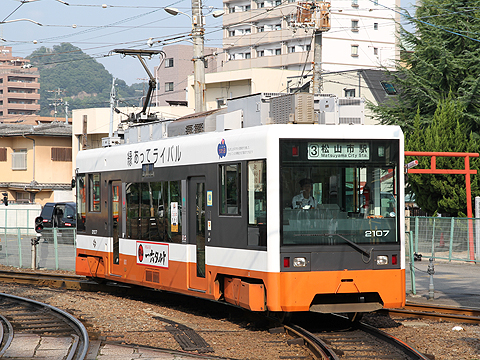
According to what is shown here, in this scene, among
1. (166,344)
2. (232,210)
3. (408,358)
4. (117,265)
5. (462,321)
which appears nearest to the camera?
(408,358)

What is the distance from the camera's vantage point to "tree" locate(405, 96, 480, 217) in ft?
82.8

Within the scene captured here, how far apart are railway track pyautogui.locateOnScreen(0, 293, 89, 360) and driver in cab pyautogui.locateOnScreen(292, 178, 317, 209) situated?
338 centimetres

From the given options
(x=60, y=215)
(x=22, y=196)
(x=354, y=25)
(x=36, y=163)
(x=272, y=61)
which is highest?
(x=354, y=25)

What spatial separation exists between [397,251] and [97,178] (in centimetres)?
755

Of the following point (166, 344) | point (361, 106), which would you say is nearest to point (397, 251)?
point (361, 106)

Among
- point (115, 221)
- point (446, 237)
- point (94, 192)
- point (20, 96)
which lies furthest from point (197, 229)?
point (20, 96)

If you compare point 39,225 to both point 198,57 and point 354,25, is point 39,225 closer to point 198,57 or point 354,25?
point 198,57

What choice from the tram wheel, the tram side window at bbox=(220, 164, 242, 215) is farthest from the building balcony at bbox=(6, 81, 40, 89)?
the tram wheel

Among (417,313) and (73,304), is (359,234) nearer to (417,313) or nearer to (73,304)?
(417,313)

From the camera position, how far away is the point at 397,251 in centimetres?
1011

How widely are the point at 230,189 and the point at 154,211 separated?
2735mm

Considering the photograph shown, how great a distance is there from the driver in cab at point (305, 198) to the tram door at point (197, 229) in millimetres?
2038

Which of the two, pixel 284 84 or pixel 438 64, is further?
pixel 284 84

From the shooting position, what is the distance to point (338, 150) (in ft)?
33.0
